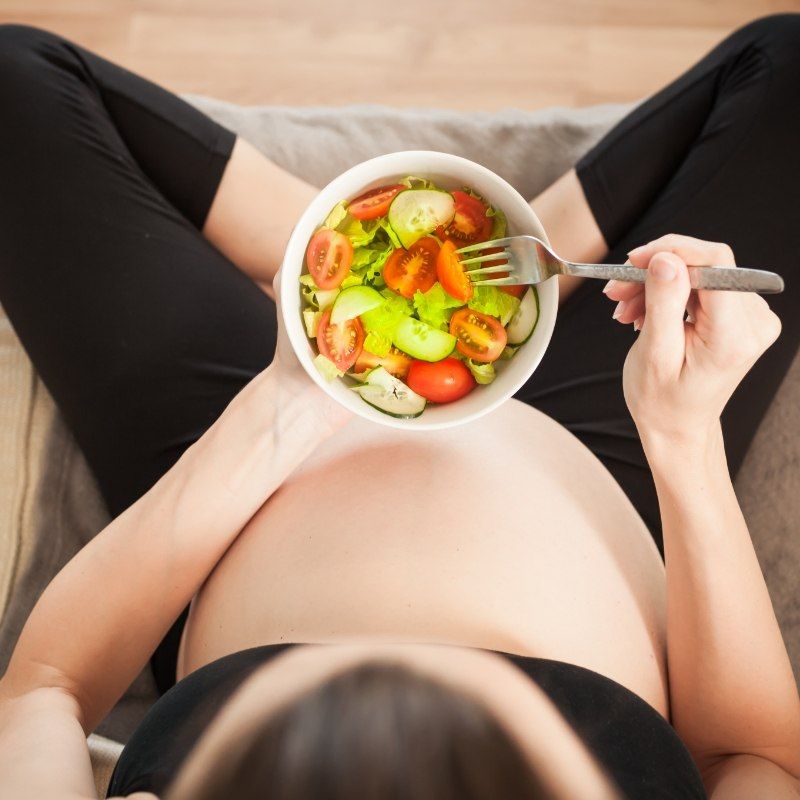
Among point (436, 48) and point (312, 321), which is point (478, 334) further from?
point (436, 48)

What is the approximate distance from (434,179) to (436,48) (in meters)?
1.15

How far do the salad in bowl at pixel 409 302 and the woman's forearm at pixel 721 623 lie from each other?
0.20m

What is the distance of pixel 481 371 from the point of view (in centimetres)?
81

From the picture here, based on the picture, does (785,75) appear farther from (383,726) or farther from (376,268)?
(383,726)

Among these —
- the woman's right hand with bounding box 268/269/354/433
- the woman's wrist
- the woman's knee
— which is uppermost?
the woman's knee

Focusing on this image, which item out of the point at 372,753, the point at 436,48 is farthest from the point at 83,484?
the point at 436,48

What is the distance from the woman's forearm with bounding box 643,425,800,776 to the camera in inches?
31.4

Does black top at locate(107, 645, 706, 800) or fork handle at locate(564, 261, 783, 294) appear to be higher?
fork handle at locate(564, 261, 783, 294)

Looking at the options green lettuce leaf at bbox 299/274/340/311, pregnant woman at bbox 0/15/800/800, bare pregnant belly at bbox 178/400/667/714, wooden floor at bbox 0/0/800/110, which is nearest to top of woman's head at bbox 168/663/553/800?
pregnant woman at bbox 0/15/800/800

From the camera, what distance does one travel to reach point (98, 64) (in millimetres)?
1137

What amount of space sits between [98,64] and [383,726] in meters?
1.03

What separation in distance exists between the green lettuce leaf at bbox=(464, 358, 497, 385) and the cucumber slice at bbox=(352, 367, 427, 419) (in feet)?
0.21

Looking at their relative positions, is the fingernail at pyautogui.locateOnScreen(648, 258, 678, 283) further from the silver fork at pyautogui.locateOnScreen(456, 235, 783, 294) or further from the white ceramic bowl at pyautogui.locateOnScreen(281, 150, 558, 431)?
the white ceramic bowl at pyautogui.locateOnScreen(281, 150, 558, 431)

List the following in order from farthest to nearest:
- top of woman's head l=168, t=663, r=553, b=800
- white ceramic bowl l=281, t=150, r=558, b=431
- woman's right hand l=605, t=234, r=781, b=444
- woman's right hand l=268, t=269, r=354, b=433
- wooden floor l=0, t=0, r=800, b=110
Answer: wooden floor l=0, t=0, r=800, b=110
woman's right hand l=268, t=269, r=354, b=433
white ceramic bowl l=281, t=150, r=558, b=431
woman's right hand l=605, t=234, r=781, b=444
top of woman's head l=168, t=663, r=553, b=800
